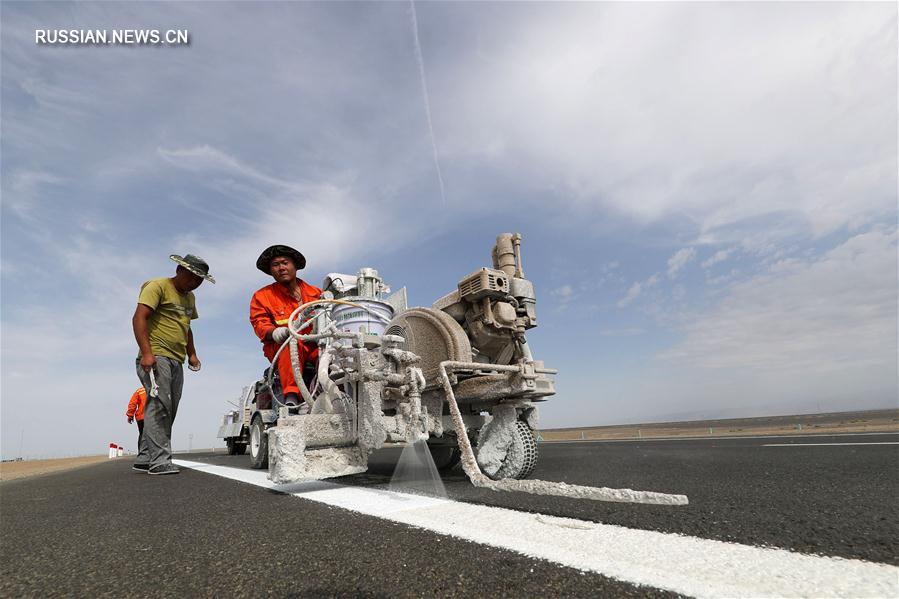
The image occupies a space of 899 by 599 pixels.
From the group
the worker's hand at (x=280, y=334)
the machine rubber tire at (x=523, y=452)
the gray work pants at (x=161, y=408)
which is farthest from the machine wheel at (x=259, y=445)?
the machine rubber tire at (x=523, y=452)

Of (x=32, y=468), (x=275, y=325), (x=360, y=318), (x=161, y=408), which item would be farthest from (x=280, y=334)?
(x=32, y=468)

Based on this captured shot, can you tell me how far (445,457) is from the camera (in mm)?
4609

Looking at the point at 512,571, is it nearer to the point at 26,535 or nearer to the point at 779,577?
the point at 779,577

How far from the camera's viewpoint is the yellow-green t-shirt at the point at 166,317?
4.67 metres

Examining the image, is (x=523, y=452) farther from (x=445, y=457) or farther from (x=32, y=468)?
(x=32, y=468)

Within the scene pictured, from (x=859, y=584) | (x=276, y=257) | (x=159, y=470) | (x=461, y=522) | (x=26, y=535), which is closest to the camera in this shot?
(x=859, y=584)

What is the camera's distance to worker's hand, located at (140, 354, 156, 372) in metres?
4.41

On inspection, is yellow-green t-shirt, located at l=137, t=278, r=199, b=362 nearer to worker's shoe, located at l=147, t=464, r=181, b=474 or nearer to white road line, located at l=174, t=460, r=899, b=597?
worker's shoe, located at l=147, t=464, r=181, b=474

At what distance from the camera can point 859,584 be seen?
3.53 feet

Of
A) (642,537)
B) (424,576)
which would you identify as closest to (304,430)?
(424,576)

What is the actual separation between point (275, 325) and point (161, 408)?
4.82ft

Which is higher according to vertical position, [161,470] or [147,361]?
[147,361]

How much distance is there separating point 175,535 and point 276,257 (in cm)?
379

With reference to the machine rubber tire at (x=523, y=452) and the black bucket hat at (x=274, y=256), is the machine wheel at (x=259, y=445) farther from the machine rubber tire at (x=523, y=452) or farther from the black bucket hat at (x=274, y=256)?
the machine rubber tire at (x=523, y=452)
